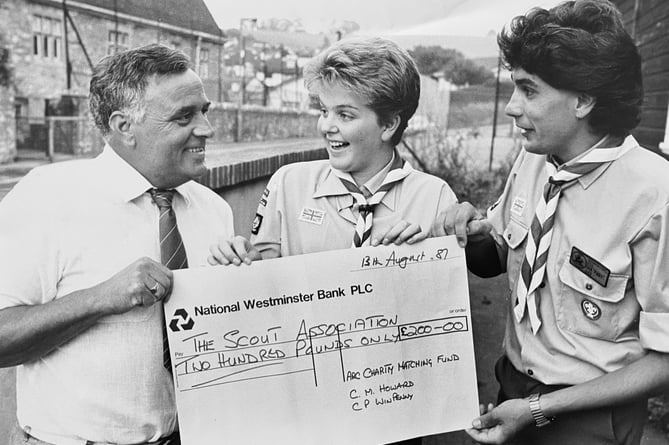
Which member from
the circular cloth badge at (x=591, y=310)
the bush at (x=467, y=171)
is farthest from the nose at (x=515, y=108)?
the bush at (x=467, y=171)

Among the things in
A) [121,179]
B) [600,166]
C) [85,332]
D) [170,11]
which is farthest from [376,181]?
[170,11]

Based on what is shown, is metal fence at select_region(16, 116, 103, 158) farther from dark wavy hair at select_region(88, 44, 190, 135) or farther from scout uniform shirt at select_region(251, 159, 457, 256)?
scout uniform shirt at select_region(251, 159, 457, 256)

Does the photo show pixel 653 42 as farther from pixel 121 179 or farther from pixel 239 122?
pixel 121 179

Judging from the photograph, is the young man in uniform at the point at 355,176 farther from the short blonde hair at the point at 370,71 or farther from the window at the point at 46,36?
the window at the point at 46,36

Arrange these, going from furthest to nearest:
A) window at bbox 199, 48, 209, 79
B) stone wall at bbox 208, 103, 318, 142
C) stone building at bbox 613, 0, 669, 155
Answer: stone building at bbox 613, 0, 669, 155 < stone wall at bbox 208, 103, 318, 142 < window at bbox 199, 48, 209, 79

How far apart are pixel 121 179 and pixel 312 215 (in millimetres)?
644

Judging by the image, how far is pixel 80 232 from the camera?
71.8 inches

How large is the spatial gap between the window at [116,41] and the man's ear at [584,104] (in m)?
1.88

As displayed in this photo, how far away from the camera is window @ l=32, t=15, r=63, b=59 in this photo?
8.05 feet

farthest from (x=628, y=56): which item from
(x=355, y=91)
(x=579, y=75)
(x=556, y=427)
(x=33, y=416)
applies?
(x=33, y=416)

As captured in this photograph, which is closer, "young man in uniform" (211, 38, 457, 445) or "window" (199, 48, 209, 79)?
"young man in uniform" (211, 38, 457, 445)

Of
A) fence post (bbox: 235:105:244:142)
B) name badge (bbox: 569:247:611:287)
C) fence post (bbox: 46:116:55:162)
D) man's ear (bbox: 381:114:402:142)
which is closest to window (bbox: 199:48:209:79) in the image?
fence post (bbox: 235:105:244:142)

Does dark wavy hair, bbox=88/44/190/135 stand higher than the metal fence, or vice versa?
dark wavy hair, bbox=88/44/190/135

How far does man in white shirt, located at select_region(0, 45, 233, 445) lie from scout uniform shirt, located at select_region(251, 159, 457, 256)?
28 cm
